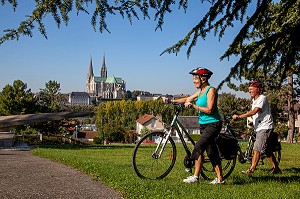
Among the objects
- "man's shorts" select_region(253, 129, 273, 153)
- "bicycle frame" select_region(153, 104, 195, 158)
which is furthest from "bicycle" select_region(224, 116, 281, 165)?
"bicycle frame" select_region(153, 104, 195, 158)

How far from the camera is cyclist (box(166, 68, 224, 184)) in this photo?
5.42 m

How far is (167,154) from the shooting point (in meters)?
6.16

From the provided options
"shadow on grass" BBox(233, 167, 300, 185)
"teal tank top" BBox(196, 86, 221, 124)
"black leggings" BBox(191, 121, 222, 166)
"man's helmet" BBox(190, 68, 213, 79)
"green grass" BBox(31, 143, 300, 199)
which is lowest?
"shadow on grass" BBox(233, 167, 300, 185)

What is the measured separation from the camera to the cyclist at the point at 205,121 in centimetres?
542

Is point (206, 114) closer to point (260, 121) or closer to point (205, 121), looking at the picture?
point (205, 121)

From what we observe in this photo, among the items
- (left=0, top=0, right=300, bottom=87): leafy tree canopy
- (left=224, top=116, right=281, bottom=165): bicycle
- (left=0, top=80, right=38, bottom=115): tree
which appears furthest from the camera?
(left=0, top=80, right=38, bottom=115): tree

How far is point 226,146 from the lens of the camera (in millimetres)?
5938

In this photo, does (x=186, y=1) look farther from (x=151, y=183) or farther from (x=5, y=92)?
(x=5, y=92)

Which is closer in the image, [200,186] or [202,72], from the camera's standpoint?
[200,186]

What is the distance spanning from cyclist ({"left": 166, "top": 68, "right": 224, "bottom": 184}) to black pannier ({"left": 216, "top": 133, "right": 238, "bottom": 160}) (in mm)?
189

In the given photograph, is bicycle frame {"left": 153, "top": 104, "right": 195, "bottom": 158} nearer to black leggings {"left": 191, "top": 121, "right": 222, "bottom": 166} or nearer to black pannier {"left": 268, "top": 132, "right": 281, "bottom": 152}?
black leggings {"left": 191, "top": 121, "right": 222, "bottom": 166}

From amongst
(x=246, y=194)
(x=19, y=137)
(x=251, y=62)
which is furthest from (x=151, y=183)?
(x=19, y=137)

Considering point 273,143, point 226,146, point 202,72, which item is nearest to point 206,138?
point 226,146

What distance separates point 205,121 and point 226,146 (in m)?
0.68
